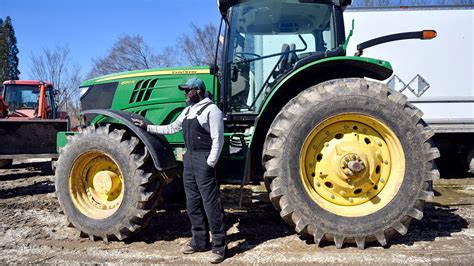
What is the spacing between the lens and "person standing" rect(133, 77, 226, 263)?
3365mm

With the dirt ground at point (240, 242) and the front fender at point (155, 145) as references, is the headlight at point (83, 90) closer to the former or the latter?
the front fender at point (155, 145)

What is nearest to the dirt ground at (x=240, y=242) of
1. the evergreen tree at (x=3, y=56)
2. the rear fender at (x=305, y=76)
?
the rear fender at (x=305, y=76)

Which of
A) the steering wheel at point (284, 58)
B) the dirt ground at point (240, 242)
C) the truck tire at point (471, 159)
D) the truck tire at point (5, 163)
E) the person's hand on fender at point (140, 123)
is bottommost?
the dirt ground at point (240, 242)

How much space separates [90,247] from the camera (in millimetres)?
3680

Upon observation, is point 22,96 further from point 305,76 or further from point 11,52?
point 11,52

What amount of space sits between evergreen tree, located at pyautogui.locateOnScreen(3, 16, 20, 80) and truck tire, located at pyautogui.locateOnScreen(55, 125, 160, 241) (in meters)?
35.8

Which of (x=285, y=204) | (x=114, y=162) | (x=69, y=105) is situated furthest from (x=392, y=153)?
(x=69, y=105)

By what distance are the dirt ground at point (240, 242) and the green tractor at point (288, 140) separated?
191 millimetres

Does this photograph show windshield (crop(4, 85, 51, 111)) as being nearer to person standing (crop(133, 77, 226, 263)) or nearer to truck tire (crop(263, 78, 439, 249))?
person standing (crop(133, 77, 226, 263))

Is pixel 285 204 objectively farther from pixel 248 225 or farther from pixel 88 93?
pixel 88 93

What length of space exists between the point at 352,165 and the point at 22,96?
37.1 ft

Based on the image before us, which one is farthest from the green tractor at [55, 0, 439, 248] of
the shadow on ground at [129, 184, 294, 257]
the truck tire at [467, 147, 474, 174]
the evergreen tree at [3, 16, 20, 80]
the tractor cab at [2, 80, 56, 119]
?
the evergreen tree at [3, 16, 20, 80]

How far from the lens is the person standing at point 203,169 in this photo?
3.37m

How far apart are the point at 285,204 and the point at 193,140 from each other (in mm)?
1050
